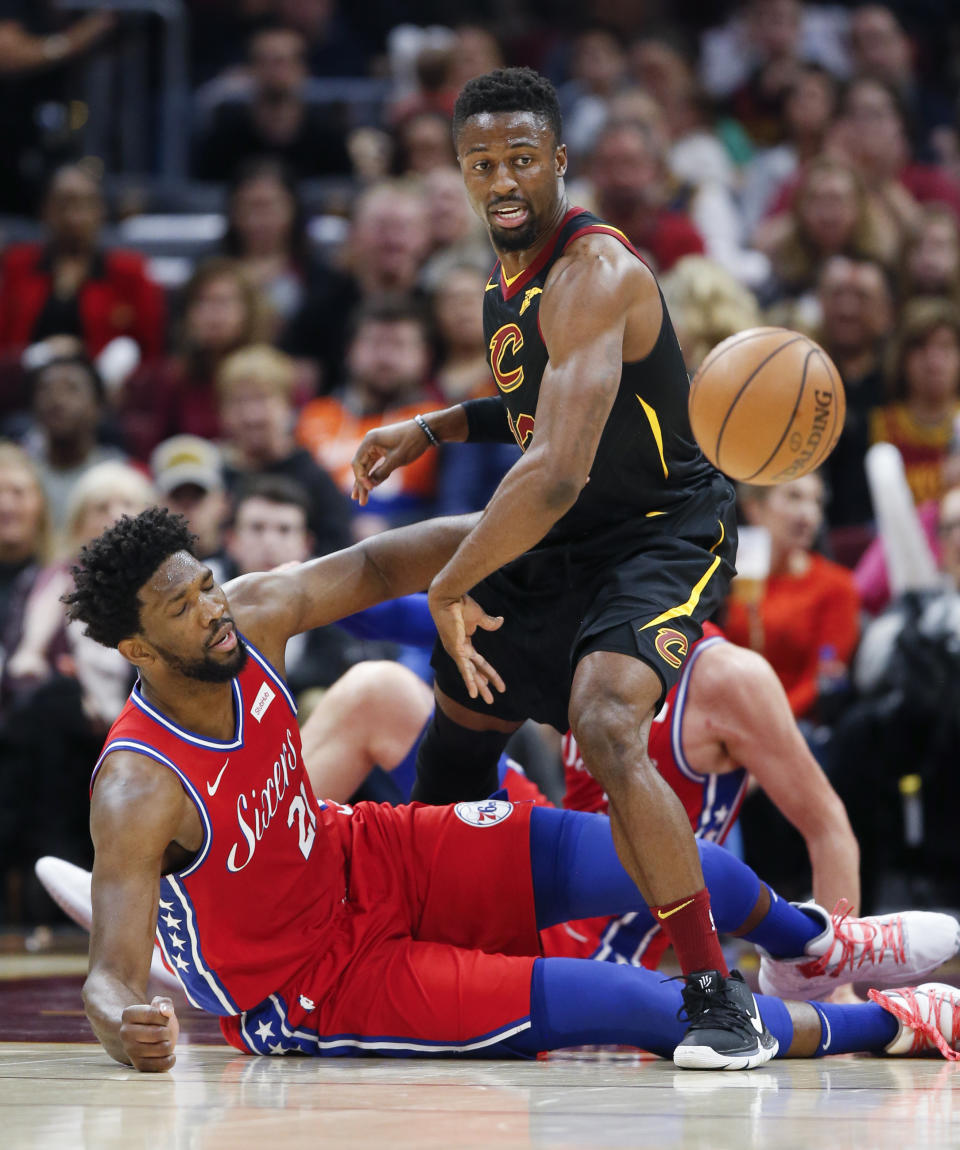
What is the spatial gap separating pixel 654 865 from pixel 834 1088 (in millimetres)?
563

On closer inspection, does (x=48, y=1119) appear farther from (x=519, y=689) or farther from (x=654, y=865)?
(x=519, y=689)

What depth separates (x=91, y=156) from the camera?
11.3m

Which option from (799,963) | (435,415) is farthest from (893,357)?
(799,963)

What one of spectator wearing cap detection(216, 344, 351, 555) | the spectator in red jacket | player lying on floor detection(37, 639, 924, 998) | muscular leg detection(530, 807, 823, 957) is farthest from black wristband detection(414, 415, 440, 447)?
the spectator in red jacket

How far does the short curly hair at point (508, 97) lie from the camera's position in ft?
12.7

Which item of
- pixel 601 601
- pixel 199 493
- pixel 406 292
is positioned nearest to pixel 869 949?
pixel 601 601

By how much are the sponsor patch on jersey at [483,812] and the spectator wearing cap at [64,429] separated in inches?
181

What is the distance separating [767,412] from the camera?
3965mm

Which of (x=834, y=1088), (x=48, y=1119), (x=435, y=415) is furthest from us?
(x=435, y=415)

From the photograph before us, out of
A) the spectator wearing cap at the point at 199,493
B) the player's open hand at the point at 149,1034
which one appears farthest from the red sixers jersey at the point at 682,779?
the spectator wearing cap at the point at 199,493

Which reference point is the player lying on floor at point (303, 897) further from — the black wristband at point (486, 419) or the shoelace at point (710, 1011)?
the black wristband at point (486, 419)

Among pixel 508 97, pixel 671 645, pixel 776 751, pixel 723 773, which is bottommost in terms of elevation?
pixel 723 773

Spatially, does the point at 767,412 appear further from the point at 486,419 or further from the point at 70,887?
the point at 70,887

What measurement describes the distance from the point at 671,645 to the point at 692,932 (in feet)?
1.94
